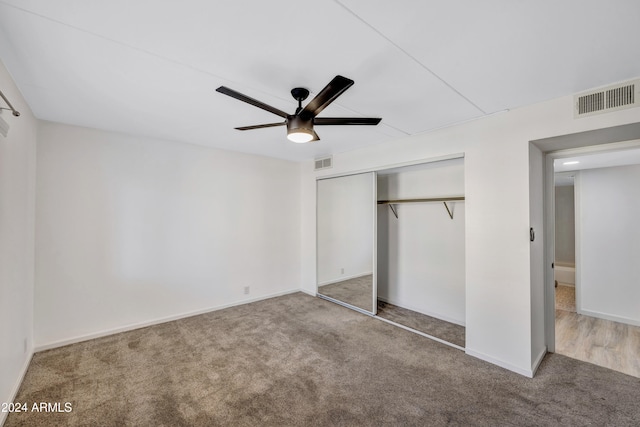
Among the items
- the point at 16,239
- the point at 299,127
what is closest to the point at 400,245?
the point at 299,127

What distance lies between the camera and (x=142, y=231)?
3391 mm

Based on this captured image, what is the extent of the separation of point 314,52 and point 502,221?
2.27 m

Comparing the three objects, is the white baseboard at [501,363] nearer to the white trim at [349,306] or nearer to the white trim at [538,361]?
the white trim at [538,361]

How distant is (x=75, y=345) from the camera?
2.89 metres

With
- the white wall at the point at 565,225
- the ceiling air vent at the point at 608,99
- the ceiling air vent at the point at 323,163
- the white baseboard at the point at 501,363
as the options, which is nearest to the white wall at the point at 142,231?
the ceiling air vent at the point at 323,163

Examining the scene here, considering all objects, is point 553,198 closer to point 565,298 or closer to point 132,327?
point 565,298

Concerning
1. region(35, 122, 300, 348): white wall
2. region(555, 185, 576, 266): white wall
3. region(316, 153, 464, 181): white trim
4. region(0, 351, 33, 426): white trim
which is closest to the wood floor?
region(555, 185, 576, 266): white wall

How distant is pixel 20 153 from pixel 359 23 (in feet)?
9.64

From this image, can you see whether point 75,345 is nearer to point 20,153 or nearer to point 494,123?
point 20,153

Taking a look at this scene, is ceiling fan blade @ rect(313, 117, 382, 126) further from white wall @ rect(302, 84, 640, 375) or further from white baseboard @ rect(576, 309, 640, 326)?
white baseboard @ rect(576, 309, 640, 326)

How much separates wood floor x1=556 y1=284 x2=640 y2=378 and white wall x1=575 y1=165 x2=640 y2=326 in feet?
0.74

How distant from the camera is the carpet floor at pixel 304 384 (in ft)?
6.23

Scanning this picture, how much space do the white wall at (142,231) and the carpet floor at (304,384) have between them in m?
0.42

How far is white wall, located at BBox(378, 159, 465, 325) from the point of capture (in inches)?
138
